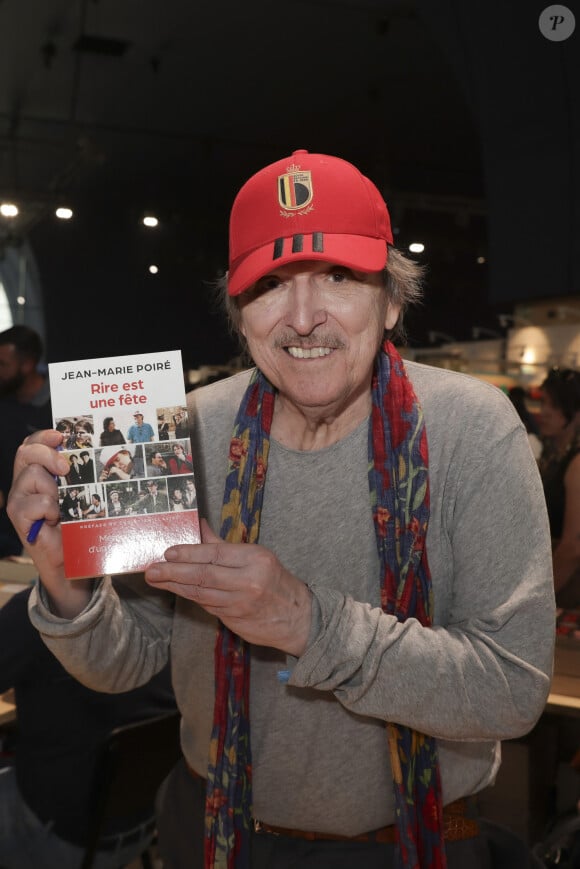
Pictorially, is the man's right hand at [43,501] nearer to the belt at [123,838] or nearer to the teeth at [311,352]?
the teeth at [311,352]

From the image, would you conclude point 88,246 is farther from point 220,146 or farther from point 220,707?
point 220,707

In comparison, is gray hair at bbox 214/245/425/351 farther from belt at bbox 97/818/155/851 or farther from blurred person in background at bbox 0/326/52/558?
blurred person in background at bbox 0/326/52/558

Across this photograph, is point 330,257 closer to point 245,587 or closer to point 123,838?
point 245,587

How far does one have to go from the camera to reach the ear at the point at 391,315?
1327 mm

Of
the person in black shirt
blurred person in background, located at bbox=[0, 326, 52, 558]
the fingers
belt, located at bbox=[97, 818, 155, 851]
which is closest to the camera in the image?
the fingers

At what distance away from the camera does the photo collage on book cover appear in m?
1.14

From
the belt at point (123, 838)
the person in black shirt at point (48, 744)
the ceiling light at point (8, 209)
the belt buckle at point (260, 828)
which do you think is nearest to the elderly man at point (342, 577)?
the belt buckle at point (260, 828)

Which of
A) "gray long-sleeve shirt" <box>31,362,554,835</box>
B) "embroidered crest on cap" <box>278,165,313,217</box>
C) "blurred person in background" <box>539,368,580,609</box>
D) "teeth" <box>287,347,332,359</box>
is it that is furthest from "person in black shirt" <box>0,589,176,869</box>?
"blurred person in background" <box>539,368,580,609</box>

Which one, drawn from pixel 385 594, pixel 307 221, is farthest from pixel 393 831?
→ pixel 307 221

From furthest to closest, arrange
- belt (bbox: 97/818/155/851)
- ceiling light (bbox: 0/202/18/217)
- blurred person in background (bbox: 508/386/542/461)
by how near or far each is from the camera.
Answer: ceiling light (bbox: 0/202/18/217) → blurred person in background (bbox: 508/386/542/461) → belt (bbox: 97/818/155/851)

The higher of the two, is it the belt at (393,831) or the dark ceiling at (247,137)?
the dark ceiling at (247,137)

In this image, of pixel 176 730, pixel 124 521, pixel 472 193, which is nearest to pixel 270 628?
pixel 124 521

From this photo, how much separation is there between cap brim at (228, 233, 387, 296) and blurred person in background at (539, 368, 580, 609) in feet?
7.11

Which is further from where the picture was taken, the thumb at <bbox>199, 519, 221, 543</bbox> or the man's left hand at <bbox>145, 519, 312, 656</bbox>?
the thumb at <bbox>199, 519, 221, 543</bbox>
